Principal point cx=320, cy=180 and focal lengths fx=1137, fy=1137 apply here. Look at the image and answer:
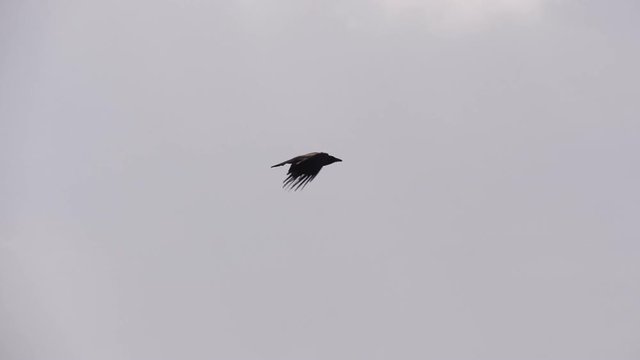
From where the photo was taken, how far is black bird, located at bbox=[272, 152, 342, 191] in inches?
1997

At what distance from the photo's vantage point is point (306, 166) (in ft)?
168

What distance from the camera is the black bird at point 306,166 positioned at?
5072cm

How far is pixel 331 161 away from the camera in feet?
171

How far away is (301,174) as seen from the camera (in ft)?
168

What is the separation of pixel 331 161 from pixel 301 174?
1.88 meters
